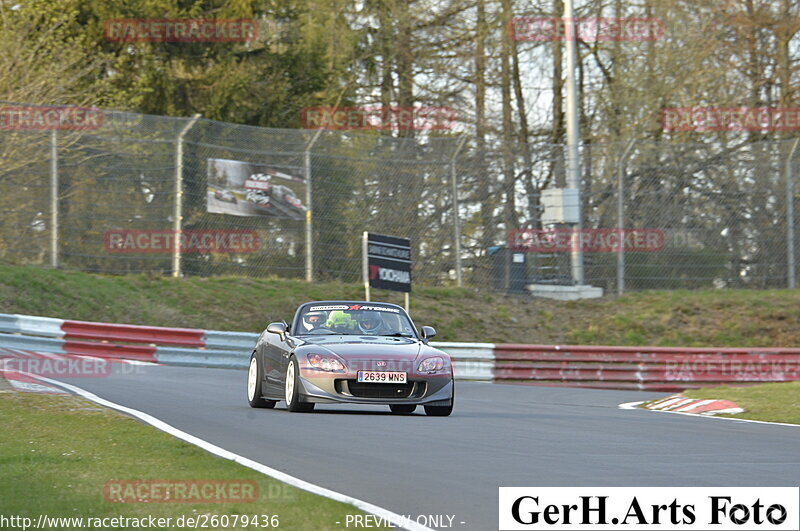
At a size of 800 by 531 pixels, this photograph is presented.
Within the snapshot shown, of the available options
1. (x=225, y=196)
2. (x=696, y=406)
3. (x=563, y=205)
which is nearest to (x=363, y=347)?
(x=696, y=406)

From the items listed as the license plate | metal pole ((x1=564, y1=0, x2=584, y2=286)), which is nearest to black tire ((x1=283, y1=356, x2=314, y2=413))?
the license plate

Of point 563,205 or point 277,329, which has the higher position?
point 563,205

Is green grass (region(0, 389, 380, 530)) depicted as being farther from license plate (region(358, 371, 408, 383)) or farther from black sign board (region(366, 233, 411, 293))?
black sign board (region(366, 233, 411, 293))

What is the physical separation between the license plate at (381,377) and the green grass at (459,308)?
10997mm

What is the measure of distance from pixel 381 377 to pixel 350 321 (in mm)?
1430

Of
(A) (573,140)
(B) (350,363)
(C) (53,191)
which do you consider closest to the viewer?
(B) (350,363)

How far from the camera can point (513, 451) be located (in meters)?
9.55

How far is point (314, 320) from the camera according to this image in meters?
13.5

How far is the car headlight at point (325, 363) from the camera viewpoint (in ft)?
40.1

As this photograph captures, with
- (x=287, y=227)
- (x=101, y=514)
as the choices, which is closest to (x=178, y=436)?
(x=101, y=514)

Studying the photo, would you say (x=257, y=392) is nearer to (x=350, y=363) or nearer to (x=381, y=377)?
(x=350, y=363)

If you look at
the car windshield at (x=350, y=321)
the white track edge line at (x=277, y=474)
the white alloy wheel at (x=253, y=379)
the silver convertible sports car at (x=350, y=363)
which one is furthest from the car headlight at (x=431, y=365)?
the white track edge line at (x=277, y=474)

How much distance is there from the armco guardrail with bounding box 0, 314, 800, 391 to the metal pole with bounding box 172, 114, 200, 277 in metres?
2.35

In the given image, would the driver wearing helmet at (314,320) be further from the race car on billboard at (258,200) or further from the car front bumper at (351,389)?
the race car on billboard at (258,200)
